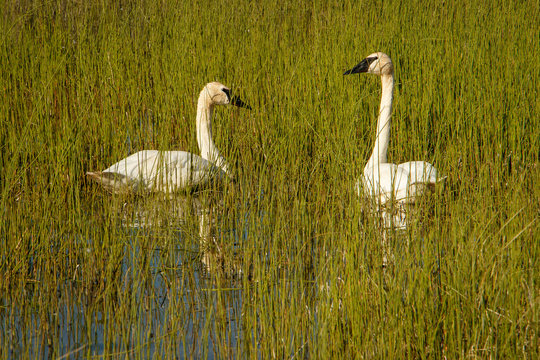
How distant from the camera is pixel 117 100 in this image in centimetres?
659

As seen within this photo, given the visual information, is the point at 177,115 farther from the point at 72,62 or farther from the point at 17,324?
the point at 17,324

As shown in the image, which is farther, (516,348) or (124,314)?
(124,314)

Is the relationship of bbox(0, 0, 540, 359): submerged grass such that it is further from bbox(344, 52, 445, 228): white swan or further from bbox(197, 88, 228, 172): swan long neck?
bbox(197, 88, 228, 172): swan long neck

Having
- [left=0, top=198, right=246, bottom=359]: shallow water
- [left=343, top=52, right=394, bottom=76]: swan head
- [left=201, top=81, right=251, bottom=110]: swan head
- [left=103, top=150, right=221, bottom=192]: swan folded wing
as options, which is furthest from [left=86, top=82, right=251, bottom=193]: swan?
[left=343, top=52, right=394, bottom=76]: swan head

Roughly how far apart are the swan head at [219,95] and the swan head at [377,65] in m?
1.05

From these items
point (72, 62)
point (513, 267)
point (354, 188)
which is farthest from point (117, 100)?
point (513, 267)

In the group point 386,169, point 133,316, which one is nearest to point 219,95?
point 386,169

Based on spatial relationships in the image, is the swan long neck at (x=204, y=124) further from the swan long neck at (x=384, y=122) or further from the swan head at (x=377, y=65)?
the swan long neck at (x=384, y=122)

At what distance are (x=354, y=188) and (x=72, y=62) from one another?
16.7 ft

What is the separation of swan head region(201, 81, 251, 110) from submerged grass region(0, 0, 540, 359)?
0.24 metres

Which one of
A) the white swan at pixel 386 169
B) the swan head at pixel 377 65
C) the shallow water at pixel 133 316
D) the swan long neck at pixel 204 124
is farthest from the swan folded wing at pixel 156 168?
the swan head at pixel 377 65

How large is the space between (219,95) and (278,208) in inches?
79.5

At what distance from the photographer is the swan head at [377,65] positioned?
5543 millimetres

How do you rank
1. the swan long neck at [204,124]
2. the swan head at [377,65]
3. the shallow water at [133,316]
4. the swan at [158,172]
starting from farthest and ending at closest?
the swan long neck at [204,124], the swan head at [377,65], the swan at [158,172], the shallow water at [133,316]
